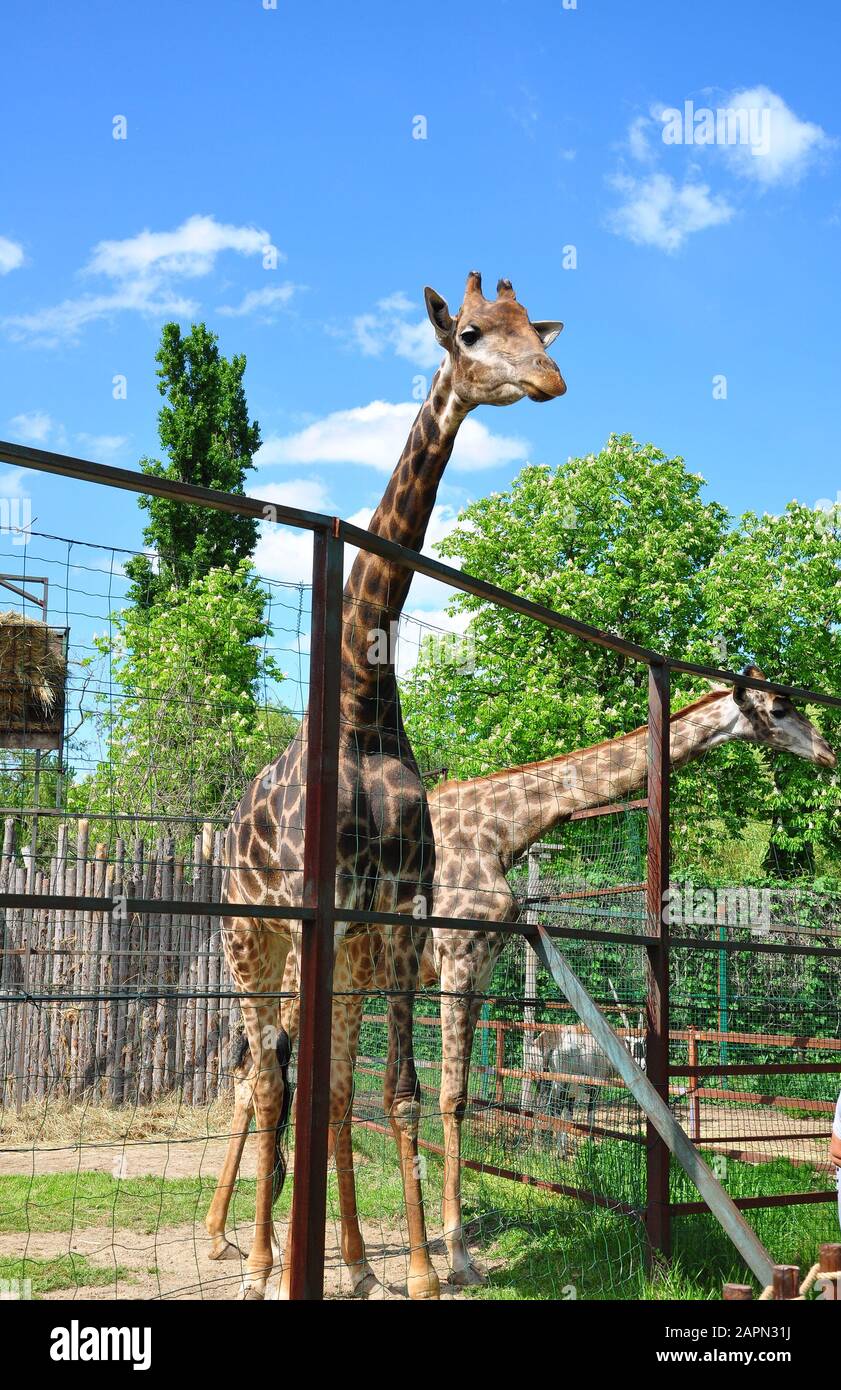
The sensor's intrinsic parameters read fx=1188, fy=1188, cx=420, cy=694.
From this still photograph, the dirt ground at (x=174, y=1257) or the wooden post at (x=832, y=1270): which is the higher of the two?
the wooden post at (x=832, y=1270)

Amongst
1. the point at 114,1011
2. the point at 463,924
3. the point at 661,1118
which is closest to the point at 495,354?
the point at 463,924

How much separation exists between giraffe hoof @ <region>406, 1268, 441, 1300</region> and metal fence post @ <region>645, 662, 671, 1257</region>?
90 centimetres

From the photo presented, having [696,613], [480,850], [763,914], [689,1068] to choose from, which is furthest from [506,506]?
[689,1068]

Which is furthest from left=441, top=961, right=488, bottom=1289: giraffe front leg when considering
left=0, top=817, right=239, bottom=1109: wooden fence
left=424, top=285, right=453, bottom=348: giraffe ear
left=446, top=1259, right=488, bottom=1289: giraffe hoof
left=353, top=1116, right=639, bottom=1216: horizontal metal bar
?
left=0, top=817, right=239, bottom=1109: wooden fence

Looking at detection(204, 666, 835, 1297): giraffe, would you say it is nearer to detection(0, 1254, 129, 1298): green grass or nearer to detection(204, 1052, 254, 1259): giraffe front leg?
detection(204, 1052, 254, 1259): giraffe front leg

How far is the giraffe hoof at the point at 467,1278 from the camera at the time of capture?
522cm

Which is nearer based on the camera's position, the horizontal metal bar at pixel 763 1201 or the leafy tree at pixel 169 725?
the leafy tree at pixel 169 725

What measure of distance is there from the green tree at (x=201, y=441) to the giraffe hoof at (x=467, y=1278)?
24538 mm

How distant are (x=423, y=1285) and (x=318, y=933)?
83.3 inches

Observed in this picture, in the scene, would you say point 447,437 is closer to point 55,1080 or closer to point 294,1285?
point 294,1285

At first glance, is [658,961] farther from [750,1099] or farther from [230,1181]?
[750,1099]

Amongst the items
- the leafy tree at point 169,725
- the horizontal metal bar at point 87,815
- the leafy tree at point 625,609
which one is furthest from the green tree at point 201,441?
the horizontal metal bar at point 87,815

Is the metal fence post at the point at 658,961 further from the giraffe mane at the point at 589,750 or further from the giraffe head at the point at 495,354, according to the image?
the giraffe head at the point at 495,354

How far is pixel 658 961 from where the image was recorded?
4.97 m
